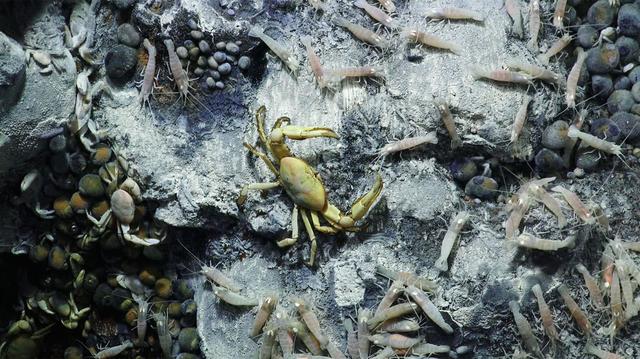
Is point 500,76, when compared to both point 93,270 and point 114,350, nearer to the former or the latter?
point 93,270

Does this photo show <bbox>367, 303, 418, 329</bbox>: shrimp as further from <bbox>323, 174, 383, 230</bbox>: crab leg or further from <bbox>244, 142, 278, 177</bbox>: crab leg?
<bbox>244, 142, 278, 177</bbox>: crab leg

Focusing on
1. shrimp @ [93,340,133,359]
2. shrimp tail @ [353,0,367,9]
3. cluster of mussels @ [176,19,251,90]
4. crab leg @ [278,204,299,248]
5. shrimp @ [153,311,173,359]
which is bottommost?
shrimp @ [93,340,133,359]

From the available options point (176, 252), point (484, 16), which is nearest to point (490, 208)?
point (484, 16)

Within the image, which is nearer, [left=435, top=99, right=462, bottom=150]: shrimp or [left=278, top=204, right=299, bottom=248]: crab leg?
[left=435, top=99, right=462, bottom=150]: shrimp

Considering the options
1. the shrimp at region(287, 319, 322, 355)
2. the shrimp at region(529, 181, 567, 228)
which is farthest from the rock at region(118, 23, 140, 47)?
the shrimp at region(529, 181, 567, 228)

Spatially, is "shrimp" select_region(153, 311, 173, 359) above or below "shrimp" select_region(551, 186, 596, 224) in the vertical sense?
below

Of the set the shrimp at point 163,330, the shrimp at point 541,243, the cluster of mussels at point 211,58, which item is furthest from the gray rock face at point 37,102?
the shrimp at point 541,243
